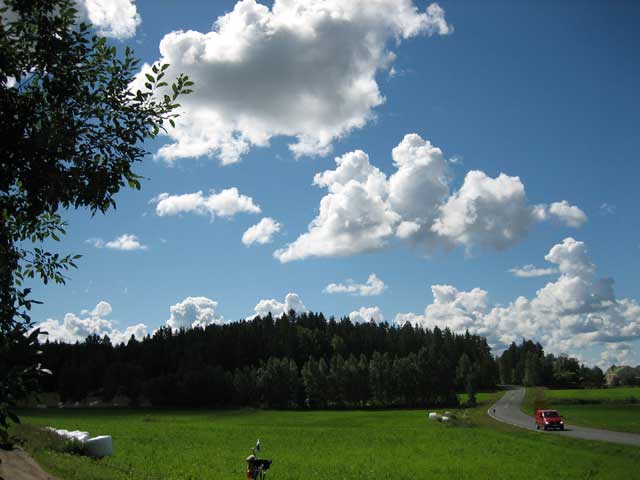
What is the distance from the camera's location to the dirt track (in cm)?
1785

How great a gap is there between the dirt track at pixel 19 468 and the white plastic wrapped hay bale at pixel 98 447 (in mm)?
10603

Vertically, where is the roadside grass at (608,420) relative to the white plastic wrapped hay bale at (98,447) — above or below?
below

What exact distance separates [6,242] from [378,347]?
182m

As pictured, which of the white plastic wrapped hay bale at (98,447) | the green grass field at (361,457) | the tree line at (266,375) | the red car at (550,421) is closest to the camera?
the green grass field at (361,457)

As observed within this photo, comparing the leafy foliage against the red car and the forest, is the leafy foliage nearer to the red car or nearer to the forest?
the red car

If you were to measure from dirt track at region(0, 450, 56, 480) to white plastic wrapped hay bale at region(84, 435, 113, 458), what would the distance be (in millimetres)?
10603

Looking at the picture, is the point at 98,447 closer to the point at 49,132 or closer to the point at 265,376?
the point at 49,132

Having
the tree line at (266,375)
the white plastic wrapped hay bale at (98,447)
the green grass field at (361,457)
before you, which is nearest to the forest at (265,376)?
the tree line at (266,375)

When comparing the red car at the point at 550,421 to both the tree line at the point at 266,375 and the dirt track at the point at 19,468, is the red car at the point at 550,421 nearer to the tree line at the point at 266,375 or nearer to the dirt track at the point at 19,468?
the dirt track at the point at 19,468

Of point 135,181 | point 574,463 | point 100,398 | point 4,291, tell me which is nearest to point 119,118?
point 135,181

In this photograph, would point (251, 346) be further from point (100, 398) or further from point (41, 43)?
point (41, 43)

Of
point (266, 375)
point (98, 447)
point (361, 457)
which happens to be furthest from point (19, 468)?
point (266, 375)

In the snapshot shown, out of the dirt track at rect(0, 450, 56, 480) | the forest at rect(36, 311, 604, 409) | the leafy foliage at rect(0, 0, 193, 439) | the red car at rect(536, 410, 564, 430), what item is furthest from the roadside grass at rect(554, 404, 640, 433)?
the leafy foliage at rect(0, 0, 193, 439)

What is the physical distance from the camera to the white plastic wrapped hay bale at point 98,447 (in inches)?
1224
